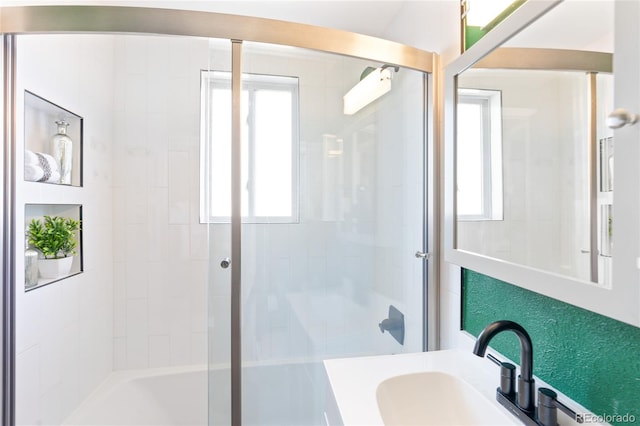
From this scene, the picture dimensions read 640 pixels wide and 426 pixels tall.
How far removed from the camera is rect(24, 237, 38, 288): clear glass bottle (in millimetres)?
1302

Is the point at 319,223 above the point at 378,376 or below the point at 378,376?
above

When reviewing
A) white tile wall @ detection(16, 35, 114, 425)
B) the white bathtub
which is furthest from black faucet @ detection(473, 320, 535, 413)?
the white bathtub

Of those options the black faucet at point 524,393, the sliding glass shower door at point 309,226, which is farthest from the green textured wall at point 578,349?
the sliding glass shower door at point 309,226

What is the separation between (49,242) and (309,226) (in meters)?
1.22

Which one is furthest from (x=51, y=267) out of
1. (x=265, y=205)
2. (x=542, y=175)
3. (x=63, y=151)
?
(x=542, y=175)

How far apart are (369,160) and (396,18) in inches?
39.9

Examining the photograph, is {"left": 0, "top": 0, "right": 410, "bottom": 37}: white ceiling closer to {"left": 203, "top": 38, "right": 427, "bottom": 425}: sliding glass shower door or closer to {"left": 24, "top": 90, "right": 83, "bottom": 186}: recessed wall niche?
{"left": 24, "top": 90, "right": 83, "bottom": 186}: recessed wall niche

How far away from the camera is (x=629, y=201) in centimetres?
51

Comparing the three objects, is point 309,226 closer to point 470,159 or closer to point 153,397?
point 470,159

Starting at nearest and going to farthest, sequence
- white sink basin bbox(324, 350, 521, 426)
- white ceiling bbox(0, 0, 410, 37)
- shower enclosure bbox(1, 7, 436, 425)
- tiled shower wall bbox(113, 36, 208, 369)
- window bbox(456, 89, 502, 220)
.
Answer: white sink basin bbox(324, 350, 521, 426)
window bbox(456, 89, 502, 220)
shower enclosure bbox(1, 7, 436, 425)
white ceiling bbox(0, 0, 410, 37)
tiled shower wall bbox(113, 36, 208, 369)

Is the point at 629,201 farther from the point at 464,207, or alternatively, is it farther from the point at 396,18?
the point at 396,18

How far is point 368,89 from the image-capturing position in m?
1.35

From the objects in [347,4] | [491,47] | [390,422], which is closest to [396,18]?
[347,4]

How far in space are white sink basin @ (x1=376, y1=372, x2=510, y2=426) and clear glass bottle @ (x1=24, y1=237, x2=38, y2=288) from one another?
1471 mm
